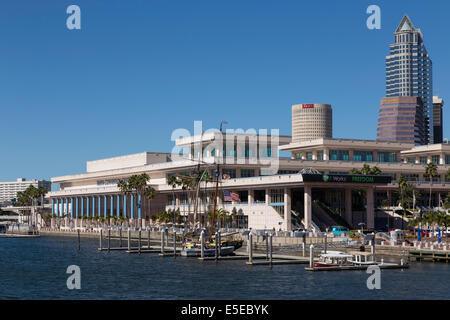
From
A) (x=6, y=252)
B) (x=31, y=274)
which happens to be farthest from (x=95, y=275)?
(x=6, y=252)

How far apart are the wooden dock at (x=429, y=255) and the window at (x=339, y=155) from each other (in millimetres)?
86513

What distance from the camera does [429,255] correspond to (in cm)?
10812

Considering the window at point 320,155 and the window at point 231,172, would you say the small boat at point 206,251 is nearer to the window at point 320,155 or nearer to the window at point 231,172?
the window at point 231,172

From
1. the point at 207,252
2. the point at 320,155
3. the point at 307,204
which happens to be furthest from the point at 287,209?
the point at 320,155

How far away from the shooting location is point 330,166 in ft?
615

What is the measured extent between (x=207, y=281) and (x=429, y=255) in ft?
128

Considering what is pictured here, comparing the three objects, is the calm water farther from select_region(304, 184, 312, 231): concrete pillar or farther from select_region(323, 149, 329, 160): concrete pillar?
select_region(323, 149, 329, 160): concrete pillar

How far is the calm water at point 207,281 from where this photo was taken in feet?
255

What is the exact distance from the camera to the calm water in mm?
77875

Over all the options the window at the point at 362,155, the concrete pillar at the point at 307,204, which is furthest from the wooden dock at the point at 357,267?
the window at the point at 362,155

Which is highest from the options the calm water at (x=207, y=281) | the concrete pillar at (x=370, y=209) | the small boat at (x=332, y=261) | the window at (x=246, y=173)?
the window at (x=246, y=173)

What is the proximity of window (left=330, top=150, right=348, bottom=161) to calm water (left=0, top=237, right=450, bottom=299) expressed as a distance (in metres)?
87.8
